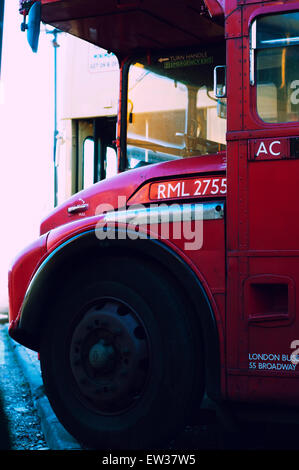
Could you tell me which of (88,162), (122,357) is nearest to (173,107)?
(122,357)

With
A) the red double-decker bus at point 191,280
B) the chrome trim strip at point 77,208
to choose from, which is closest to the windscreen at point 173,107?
the chrome trim strip at point 77,208

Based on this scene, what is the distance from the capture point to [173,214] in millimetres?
3656

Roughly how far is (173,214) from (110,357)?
2.83ft

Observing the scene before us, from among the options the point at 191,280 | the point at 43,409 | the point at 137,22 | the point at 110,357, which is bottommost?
the point at 43,409

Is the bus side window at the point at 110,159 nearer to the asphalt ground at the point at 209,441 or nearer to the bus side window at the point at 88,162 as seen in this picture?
the bus side window at the point at 88,162

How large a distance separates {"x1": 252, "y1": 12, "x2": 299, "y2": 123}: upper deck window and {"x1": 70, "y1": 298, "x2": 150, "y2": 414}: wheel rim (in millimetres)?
1340

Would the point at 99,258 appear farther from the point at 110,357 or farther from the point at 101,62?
the point at 101,62

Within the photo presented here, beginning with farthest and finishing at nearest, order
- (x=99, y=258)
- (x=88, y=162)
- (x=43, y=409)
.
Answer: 1. (x=88, y=162)
2. (x=43, y=409)
3. (x=99, y=258)

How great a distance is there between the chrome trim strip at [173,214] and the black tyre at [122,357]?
24 cm

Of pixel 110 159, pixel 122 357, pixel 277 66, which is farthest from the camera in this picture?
pixel 110 159

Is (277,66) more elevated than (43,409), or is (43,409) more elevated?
(277,66)

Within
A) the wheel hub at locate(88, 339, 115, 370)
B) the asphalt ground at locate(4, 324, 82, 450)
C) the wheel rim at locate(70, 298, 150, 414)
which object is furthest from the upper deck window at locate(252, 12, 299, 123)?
the asphalt ground at locate(4, 324, 82, 450)
